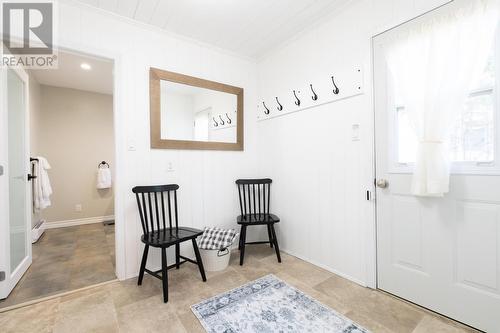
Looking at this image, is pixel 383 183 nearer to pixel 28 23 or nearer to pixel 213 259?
pixel 213 259

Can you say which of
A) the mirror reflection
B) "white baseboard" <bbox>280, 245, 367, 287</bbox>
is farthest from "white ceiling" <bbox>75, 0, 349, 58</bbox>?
"white baseboard" <bbox>280, 245, 367, 287</bbox>

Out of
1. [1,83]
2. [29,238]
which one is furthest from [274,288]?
[1,83]

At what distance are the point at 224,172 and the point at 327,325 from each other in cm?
183

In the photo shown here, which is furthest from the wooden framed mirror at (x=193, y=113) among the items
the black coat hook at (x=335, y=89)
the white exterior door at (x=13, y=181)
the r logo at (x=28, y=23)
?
the black coat hook at (x=335, y=89)

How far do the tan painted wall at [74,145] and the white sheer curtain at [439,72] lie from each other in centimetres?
481

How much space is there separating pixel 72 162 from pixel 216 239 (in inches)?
137

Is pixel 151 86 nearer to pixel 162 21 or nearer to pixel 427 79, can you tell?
pixel 162 21

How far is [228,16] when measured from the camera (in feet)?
7.18

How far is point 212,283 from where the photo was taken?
81.0 inches

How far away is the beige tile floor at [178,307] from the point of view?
1.50 meters

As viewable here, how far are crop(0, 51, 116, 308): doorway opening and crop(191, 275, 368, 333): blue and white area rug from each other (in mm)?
1591

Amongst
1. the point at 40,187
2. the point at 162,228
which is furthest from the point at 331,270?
the point at 40,187

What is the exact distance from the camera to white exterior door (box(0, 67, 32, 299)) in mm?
1798

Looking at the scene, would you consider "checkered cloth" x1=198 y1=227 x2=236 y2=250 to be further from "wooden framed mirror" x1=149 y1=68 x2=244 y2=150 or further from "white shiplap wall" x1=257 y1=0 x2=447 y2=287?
"wooden framed mirror" x1=149 y1=68 x2=244 y2=150
